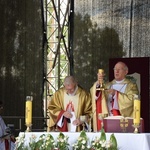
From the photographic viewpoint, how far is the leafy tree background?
611 inches

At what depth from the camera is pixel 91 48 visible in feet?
51.3

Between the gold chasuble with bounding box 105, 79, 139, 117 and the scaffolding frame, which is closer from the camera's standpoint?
the gold chasuble with bounding box 105, 79, 139, 117

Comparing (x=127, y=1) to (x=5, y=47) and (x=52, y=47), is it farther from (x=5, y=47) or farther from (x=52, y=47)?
(x=5, y=47)

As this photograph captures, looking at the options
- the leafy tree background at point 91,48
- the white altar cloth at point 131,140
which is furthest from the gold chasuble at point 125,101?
the leafy tree background at point 91,48

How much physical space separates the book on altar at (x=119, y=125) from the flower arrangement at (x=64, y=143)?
483 millimetres

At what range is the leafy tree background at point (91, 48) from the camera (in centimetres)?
1551

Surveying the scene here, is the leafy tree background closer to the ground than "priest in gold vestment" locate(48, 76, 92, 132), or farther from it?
farther from it

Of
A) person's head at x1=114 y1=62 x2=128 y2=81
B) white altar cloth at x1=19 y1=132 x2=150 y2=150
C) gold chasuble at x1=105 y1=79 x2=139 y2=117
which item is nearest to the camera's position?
white altar cloth at x1=19 y1=132 x2=150 y2=150

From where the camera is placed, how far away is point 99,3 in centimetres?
1565

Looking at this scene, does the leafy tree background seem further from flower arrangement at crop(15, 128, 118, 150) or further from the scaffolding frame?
flower arrangement at crop(15, 128, 118, 150)

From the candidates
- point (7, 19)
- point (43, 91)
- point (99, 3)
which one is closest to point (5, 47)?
point (7, 19)

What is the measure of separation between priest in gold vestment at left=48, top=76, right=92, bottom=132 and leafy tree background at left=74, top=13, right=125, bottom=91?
7438mm

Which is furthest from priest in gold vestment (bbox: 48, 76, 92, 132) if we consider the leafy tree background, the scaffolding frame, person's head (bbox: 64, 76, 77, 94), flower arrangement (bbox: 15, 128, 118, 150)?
the leafy tree background

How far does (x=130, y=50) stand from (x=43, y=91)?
8.31 feet
